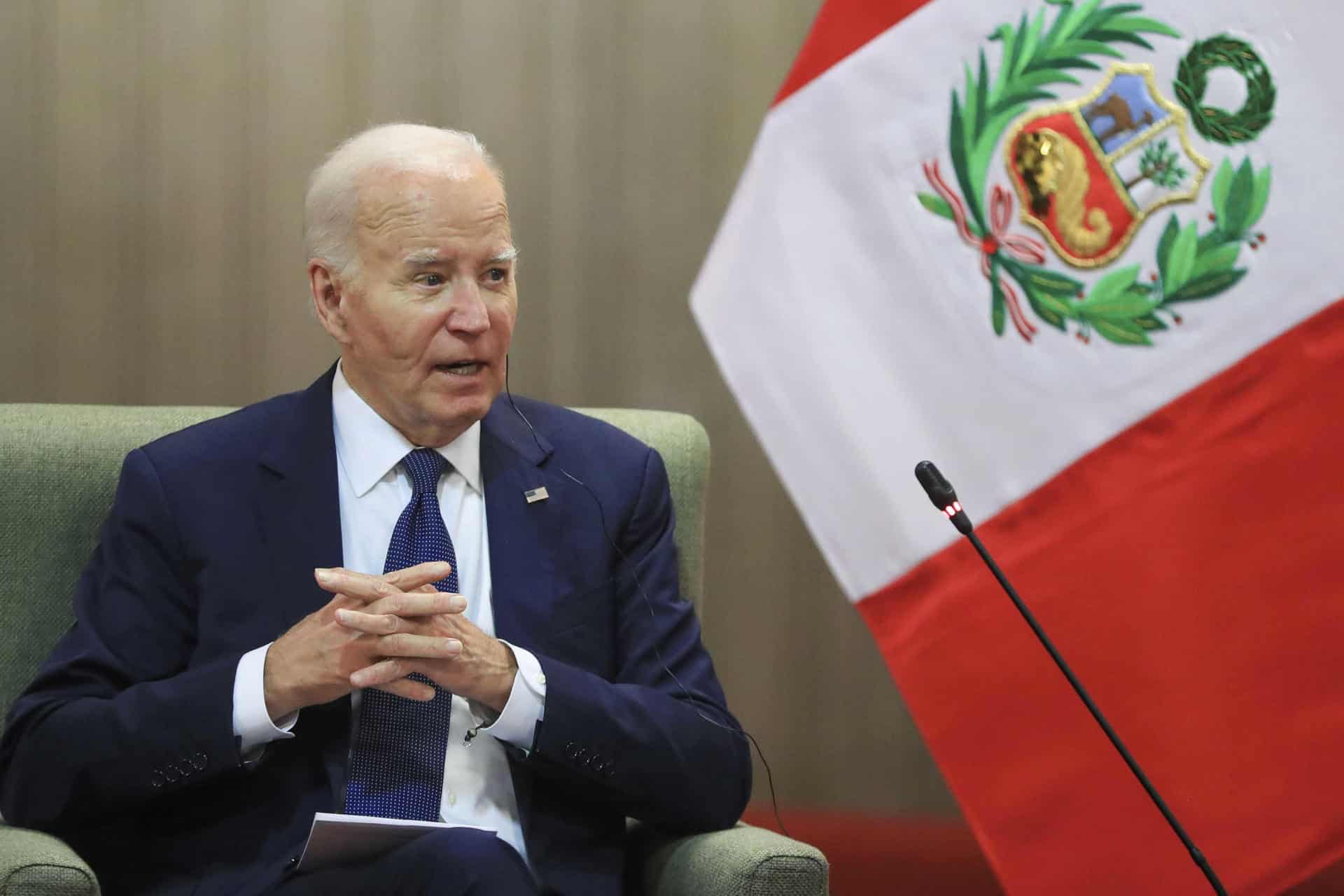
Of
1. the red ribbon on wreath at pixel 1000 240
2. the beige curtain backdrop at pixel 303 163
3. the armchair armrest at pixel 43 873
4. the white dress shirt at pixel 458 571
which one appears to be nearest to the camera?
the armchair armrest at pixel 43 873

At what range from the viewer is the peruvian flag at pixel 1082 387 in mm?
2020

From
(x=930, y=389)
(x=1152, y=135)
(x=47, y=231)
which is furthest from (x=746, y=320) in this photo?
(x=47, y=231)

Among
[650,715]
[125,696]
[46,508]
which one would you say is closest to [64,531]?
[46,508]

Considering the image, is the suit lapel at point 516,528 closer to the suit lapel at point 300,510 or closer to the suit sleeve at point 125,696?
the suit lapel at point 300,510

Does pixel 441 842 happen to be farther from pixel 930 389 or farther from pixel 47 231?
pixel 47 231

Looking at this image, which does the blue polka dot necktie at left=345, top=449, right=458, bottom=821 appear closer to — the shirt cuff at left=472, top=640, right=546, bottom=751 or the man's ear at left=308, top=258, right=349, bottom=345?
the shirt cuff at left=472, top=640, right=546, bottom=751

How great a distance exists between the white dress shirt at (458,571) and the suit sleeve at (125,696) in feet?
0.20

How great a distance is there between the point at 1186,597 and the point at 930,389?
504mm

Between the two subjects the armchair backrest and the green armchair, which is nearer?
the green armchair

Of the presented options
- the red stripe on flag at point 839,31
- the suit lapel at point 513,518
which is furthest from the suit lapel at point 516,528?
the red stripe on flag at point 839,31

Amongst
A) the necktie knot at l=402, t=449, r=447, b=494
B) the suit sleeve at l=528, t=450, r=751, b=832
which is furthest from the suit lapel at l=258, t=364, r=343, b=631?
the suit sleeve at l=528, t=450, r=751, b=832

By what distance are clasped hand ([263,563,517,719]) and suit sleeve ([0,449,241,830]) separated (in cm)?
9

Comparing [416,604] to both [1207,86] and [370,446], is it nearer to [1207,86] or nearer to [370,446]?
[370,446]

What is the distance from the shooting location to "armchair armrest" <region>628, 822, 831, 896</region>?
157 cm
